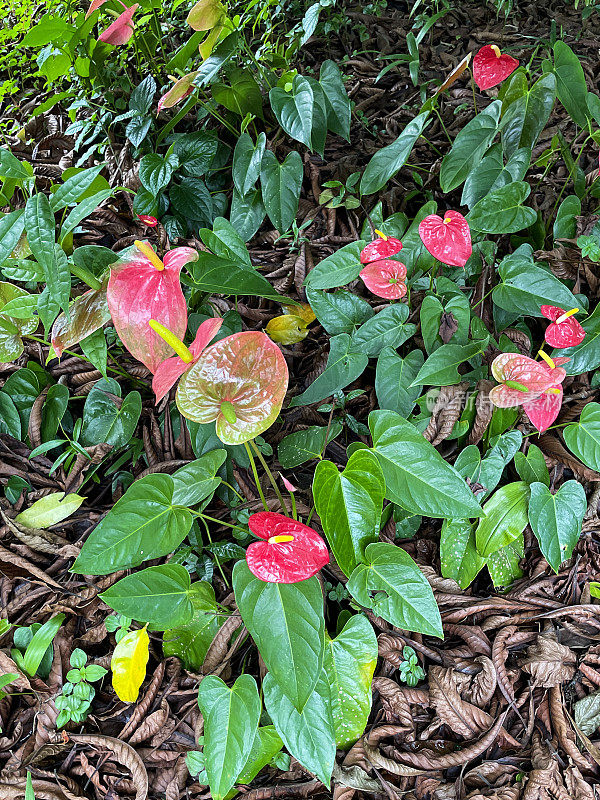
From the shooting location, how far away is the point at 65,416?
4.54 feet

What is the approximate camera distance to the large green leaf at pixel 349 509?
3.30 feet

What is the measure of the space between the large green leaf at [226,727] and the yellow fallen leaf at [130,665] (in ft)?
0.52

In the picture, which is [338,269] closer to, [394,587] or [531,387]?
[531,387]

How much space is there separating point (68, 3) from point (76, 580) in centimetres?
207

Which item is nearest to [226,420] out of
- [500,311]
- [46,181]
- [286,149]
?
[500,311]

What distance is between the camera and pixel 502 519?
3.84 feet

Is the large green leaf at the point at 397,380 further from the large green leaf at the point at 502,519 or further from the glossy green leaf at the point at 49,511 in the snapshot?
the glossy green leaf at the point at 49,511

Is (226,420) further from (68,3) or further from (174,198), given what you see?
(68,3)

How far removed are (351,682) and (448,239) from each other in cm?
92

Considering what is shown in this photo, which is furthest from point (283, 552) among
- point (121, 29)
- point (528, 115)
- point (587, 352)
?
point (121, 29)

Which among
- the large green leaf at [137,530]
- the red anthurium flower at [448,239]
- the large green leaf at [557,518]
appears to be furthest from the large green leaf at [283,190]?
the large green leaf at [557,518]

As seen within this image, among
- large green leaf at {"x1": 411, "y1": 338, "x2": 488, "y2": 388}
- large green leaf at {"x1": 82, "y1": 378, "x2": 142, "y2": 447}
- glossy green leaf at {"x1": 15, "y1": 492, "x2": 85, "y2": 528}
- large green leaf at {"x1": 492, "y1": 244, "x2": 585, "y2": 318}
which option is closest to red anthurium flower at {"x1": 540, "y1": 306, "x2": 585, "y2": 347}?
large green leaf at {"x1": 492, "y1": 244, "x2": 585, "y2": 318}

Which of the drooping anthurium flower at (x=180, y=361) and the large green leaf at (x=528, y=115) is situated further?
A: the large green leaf at (x=528, y=115)

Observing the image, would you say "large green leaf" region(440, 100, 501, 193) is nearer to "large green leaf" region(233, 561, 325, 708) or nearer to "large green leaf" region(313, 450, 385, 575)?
"large green leaf" region(313, 450, 385, 575)
